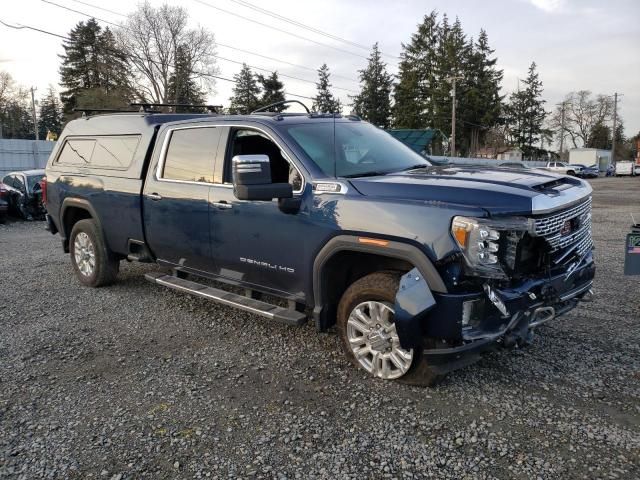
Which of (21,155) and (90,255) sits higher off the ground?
(21,155)

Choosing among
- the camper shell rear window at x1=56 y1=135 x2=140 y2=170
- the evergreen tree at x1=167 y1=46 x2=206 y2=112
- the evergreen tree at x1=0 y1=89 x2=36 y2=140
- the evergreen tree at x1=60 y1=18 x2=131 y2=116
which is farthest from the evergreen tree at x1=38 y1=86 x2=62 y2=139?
the camper shell rear window at x1=56 y1=135 x2=140 y2=170

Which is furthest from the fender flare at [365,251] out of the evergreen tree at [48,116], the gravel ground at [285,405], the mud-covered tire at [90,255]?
the evergreen tree at [48,116]

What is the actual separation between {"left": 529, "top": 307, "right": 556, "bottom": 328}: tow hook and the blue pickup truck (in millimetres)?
15

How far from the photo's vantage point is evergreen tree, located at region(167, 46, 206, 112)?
51656 mm

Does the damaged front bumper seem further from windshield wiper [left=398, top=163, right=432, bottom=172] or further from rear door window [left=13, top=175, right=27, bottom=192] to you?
rear door window [left=13, top=175, right=27, bottom=192]

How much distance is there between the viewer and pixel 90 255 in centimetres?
653

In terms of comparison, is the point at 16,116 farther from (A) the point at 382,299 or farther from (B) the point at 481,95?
(A) the point at 382,299

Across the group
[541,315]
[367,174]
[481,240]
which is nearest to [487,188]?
[481,240]

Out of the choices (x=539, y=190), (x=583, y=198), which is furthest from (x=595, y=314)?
(x=539, y=190)

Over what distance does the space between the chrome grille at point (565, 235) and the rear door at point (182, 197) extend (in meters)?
2.90

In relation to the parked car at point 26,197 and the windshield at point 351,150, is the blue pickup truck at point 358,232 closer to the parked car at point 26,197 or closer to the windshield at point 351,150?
the windshield at point 351,150

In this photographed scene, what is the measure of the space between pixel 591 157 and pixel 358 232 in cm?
6541

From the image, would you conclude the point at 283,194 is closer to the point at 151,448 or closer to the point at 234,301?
the point at 234,301

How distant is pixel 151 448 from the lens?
3.05 metres
